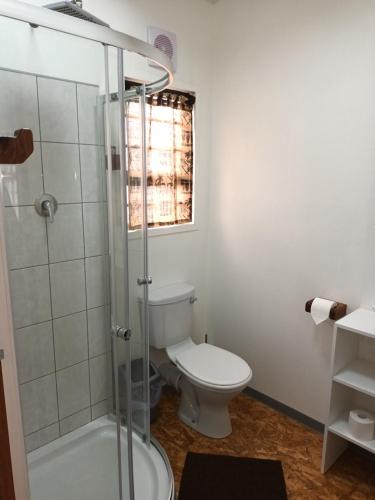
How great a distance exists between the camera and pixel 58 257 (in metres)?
1.79

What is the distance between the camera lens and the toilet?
2.03 meters

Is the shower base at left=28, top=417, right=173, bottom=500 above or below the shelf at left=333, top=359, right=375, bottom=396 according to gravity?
below

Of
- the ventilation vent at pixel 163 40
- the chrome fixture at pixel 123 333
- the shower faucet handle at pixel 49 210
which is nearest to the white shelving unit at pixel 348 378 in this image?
the chrome fixture at pixel 123 333

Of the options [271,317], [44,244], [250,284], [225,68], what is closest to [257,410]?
[271,317]

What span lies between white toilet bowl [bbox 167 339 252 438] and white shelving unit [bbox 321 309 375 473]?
47cm

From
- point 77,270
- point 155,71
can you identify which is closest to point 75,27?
point 155,71

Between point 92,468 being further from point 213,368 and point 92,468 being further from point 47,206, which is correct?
point 47,206

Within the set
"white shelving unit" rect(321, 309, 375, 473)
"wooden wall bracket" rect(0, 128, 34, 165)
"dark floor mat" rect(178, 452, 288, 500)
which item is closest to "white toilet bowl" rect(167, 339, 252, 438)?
"dark floor mat" rect(178, 452, 288, 500)

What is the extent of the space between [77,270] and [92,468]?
937 millimetres

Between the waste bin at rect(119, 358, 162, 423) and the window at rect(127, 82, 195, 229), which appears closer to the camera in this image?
the waste bin at rect(119, 358, 162, 423)

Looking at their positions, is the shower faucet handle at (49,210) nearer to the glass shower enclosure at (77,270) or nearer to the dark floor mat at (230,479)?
the glass shower enclosure at (77,270)

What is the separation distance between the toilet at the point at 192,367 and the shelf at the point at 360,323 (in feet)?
2.00

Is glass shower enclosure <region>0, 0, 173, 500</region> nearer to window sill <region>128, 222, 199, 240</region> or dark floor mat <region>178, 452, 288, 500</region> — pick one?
dark floor mat <region>178, 452, 288, 500</region>

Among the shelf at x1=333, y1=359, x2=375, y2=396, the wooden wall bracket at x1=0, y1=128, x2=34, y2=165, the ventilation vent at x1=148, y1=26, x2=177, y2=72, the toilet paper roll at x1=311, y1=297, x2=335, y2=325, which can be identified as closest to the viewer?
the wooden wall bracket at x1=0, y1=128, x2=34, y2=165
